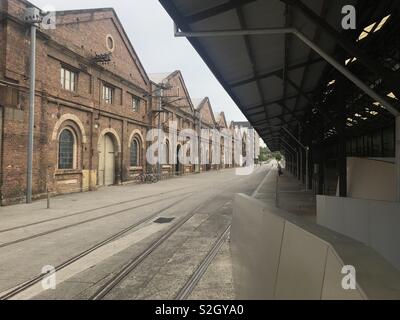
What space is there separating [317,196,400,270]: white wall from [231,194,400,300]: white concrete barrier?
2826mm

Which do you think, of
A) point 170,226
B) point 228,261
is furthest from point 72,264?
point 170,226

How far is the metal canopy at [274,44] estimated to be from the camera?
616 cm

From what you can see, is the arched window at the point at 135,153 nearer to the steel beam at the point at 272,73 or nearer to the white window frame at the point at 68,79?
the white window frame at the point at 68,79

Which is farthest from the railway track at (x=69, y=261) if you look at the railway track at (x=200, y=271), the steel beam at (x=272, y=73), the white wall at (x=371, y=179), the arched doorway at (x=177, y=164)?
the arched doorway at (x=177, y=164)

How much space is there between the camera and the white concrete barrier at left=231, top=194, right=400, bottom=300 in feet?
6.77

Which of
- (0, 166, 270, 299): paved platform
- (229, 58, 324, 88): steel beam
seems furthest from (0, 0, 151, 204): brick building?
(229, 58, 324, 88): steel beam

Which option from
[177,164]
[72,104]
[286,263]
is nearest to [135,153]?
[72,104]

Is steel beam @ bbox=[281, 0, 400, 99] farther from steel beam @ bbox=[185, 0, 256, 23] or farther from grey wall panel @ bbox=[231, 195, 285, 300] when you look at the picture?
grey wall panel @ bbox=[231, 195, 285, 300]

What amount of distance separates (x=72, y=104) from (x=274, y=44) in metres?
16.6

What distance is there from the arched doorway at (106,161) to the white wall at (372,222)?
66.6ft

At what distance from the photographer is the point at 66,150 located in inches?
872

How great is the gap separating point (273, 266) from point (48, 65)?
19.8 meters

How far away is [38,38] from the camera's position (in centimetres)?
1906

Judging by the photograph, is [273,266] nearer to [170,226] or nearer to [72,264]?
[72,264]
